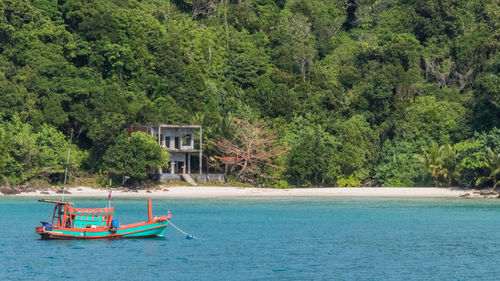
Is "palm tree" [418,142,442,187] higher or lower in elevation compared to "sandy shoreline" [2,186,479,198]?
higher

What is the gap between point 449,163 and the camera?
5759 centimetres

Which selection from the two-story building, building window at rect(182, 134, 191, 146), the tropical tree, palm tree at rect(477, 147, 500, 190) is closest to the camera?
palm tree at rect(477, 147, 500, 190)

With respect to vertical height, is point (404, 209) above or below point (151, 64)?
below

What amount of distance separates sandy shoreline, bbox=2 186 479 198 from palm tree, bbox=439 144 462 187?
1152 mm

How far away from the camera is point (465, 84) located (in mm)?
72438

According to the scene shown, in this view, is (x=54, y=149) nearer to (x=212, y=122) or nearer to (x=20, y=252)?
(x=212, y=122)

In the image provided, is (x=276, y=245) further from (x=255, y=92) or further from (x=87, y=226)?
(x=255, y=92)

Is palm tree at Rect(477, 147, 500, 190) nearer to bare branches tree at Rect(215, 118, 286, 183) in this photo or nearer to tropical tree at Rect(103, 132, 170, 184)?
bare branches tree at Rect(215, 118, 286, 183)

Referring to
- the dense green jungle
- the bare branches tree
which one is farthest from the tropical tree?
the bare branches tree

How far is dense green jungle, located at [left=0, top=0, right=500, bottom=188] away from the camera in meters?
58.4

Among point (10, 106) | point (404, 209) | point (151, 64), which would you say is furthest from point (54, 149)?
point (404, 209)

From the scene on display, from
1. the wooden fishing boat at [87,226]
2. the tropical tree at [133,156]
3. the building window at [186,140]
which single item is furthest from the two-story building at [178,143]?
the wooden fishing boat at [87,226]

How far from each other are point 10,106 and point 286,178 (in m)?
21.0

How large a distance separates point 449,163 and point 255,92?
19494 mm
